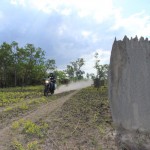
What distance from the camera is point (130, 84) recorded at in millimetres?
4203

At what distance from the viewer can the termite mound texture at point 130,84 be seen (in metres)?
4.15

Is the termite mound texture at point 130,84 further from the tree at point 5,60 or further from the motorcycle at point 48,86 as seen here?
the tree at point 5,60

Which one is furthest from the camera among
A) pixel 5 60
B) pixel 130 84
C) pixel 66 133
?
pixel 5 60

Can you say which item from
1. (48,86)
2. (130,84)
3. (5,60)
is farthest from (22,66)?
(130,84)

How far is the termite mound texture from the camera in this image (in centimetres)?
415

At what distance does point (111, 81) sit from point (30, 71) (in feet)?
150

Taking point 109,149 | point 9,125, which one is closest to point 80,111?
point 9,125

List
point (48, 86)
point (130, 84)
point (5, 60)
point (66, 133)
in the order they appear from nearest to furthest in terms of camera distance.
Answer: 1. point (130, 84)
2. point (66, 133)
3. point (48, 86)
4. point (5, 60)

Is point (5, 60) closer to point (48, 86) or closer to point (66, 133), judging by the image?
point (48, 86)

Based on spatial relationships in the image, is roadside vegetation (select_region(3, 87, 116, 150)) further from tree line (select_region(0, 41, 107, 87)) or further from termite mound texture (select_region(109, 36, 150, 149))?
tree line (select_region(0, 41, 107, 87))

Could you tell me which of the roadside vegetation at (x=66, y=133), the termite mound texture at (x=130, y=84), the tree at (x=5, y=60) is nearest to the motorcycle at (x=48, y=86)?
the roadside vegetation at (x=66, y=133)

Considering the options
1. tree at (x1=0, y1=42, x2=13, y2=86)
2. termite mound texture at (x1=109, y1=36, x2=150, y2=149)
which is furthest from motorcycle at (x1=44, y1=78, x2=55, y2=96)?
tree at (x1=0, y1=42, x2=13, y2=86)

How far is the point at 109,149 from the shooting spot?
8164mm

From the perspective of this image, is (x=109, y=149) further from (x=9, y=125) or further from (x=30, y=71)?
(x=30, y=71)
